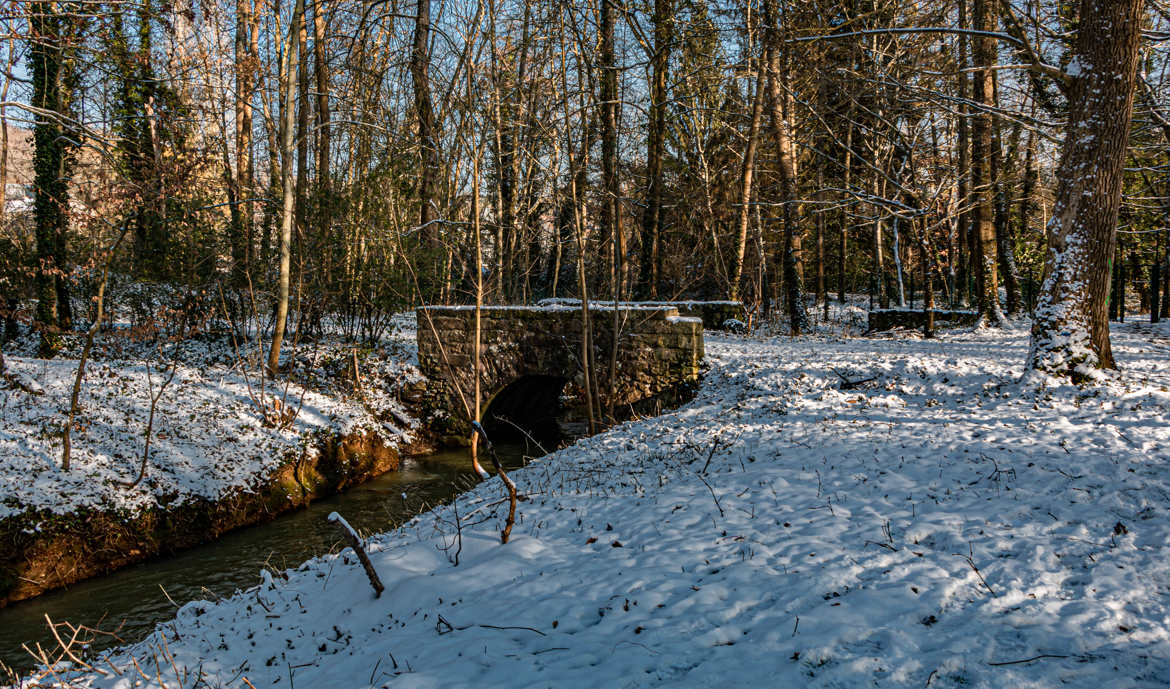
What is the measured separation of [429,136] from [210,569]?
581 centimetres

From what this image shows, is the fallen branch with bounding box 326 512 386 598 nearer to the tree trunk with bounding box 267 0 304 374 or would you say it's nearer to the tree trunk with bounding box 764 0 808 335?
the tree trunk with bounding box 267 0 304 374

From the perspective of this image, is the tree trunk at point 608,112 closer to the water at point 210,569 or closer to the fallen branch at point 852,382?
the fallen branch at point 852,382

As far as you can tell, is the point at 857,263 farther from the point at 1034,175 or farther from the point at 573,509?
the point at 573,509

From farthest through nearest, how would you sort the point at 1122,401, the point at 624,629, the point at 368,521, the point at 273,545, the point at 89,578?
the point at 368,521
the point at 273,545
the point at 89,578
the point at 1122,401
the point at 624,629

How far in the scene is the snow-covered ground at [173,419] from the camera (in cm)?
751

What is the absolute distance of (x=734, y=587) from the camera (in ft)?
12.1

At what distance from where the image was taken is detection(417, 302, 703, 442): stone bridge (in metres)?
11.0

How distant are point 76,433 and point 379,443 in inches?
175

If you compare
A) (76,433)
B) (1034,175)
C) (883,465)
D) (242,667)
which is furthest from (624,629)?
(1034,175)

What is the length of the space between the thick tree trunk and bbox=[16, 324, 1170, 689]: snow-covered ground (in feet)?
1.83

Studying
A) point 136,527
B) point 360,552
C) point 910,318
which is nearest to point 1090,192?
point 360,552

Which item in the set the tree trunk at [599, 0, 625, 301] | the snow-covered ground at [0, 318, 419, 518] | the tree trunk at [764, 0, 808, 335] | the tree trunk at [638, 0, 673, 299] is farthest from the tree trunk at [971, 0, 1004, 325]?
the snow-covered ground at [0, 318, 419, 518]

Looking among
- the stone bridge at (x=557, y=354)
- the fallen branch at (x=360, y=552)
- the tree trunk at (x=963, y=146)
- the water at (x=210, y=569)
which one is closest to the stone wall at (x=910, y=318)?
the tree trunk at (x=963, y=146)

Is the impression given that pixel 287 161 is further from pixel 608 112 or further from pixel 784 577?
pixel 784 577
